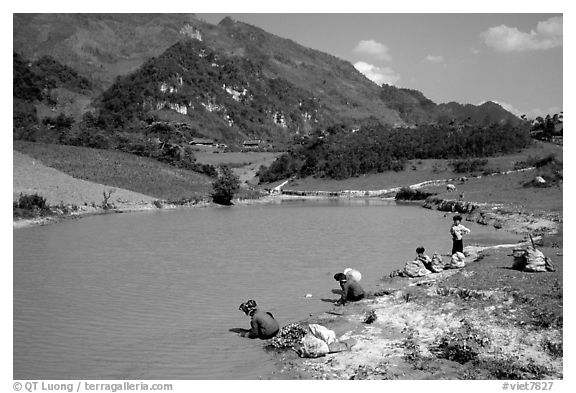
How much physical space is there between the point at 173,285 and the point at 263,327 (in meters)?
6.30

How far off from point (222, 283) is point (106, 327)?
5.19 metres

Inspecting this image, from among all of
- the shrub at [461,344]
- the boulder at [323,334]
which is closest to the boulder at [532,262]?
the shrub at [461,344]

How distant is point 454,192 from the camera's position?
53.3 meters

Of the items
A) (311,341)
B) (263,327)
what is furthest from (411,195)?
(311,341)

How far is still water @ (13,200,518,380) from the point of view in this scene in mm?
10633

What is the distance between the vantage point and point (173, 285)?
16969mm

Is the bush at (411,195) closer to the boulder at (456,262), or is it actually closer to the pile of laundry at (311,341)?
the boulder at (456,262)

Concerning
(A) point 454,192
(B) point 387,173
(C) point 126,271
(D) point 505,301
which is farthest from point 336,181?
(D) point 505,301

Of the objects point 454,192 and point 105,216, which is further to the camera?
point 454,192

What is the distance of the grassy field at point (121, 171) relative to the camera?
55.9m

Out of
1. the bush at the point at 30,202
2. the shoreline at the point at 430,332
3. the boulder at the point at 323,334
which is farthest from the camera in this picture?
the bush at the point at 30,202

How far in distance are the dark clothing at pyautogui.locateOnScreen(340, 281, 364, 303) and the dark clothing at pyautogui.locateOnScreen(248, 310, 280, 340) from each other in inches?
135

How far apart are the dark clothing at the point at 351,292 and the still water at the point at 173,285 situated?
62 centimetres

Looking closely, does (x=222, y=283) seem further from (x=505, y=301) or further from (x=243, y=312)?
(x=505, y=301)
